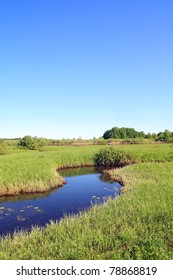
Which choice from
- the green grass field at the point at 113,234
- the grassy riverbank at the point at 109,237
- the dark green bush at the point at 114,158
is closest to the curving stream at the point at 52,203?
the green grass field at the point at 113,234

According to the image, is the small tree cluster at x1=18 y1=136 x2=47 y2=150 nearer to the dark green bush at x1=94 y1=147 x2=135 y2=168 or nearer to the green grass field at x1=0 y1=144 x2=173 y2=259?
the dark green bush at x1=94 y1=147 x2=135 y2=168

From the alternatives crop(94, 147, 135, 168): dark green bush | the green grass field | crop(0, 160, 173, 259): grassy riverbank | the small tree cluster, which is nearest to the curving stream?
the green grass field

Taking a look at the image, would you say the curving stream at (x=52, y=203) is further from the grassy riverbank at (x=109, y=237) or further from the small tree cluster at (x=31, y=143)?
the small tree cluster at (x=31, y=143)

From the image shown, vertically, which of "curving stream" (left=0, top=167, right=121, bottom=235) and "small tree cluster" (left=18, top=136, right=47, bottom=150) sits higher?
"small tree cluster" (left=18, top=136, right=47, bottom=150)

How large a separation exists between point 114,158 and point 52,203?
19.6 metres

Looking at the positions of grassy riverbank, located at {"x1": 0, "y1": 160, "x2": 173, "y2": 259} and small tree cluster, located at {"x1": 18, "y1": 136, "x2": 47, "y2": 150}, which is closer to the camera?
grassy riverbank, located at {"x1": 0, "y1": 160, "x2": 173, "y2": 259}

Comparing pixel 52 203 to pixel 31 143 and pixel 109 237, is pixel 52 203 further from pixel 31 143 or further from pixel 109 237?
pixel 31 143

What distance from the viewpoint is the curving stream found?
15.9 meters

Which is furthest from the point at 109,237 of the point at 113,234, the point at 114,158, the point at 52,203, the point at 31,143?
the point at 31,143

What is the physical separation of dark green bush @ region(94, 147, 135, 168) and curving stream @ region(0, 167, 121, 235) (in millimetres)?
8970

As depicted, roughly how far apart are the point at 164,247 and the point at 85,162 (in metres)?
31.1

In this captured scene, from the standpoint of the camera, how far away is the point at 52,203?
20.0m

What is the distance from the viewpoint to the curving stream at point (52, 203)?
15.9 m

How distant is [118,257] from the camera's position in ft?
27.1
